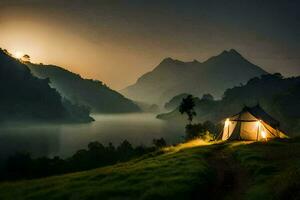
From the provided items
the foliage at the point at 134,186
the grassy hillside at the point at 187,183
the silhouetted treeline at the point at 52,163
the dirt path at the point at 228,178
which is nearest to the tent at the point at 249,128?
the silhouetted treeline at the point at 52,163

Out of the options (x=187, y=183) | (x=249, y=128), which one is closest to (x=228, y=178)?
(x=187, y=183)

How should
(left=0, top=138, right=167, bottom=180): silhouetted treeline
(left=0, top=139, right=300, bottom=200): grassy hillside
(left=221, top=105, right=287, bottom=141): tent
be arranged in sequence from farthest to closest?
(left=221, top=105, right=287, bottom=141): tent
(left=0, top=138, right=167, bottom=180): silhouetted treeline
(left=0, top=139, right=300, bottom=200): grassy hillside

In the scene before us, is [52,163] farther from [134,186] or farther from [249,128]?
[134,186]

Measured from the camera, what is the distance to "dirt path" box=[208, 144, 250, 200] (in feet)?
88.8

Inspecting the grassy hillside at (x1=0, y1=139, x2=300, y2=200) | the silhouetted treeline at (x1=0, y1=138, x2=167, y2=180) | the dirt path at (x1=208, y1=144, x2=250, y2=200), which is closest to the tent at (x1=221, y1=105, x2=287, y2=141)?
the silhouetted treeline at (x1=0, y1=138, x2=167, y2=180)

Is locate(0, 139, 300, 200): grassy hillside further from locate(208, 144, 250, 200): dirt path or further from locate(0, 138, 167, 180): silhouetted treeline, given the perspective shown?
locate(0, 138, 167, 180): silhouetted treeline

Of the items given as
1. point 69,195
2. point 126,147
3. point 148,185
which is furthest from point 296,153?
point 126,147

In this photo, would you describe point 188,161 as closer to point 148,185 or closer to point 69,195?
point 148,185

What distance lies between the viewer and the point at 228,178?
32062mm

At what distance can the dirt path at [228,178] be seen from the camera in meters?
27.1

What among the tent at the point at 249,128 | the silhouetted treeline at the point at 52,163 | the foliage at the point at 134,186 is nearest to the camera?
the foliage at the point at 134,186

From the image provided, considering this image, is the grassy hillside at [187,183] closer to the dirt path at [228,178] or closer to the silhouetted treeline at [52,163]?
the dirt path at [228,178]

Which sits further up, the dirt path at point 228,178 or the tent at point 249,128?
the tent at point 249,128

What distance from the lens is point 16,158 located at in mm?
65812
